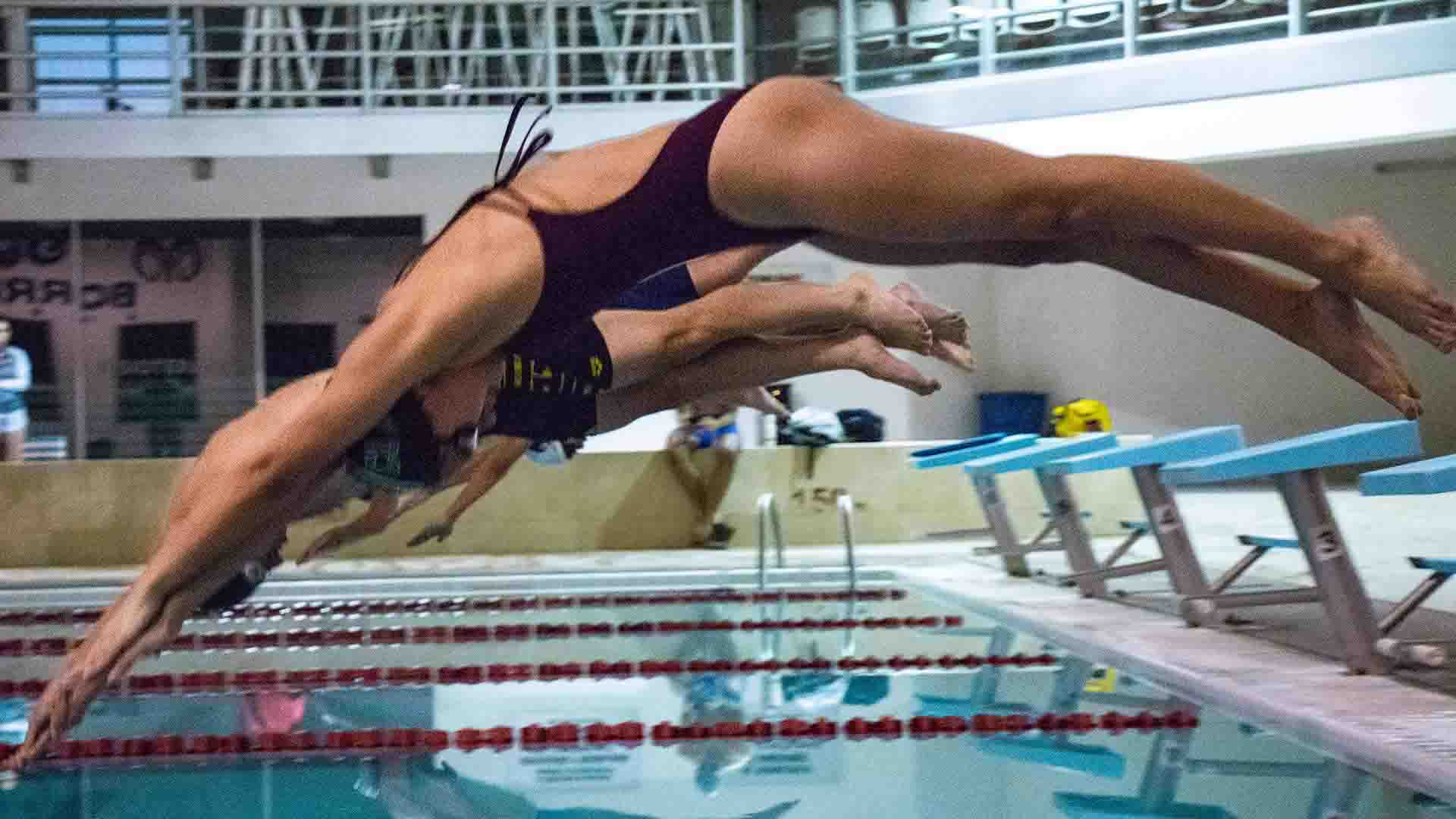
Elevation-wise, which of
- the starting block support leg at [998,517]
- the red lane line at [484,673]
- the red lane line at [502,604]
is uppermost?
the starting block support leg at [998,517]

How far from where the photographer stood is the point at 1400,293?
2711mm

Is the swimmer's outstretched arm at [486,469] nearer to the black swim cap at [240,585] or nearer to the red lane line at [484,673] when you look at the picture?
the red lane line at [484,673]

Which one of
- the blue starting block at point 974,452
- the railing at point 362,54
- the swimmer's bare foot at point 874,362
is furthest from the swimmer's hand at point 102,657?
the railing at point 362,54

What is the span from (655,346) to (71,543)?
7918mm

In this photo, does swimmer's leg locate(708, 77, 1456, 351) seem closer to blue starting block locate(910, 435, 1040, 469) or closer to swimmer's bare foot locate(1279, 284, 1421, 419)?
swimmer's bare foot locate(1279, 284, 1421, 419)

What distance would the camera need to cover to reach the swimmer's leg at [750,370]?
4465 mm

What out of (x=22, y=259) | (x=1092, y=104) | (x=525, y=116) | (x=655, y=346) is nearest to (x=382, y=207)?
(x=525, y=116)

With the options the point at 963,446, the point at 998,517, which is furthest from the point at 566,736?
the point at 963,446

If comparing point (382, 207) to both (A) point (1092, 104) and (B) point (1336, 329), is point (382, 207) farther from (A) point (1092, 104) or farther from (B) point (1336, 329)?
(B) point (1336, 329)

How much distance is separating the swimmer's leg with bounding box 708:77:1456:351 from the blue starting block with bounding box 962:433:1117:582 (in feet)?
14.8

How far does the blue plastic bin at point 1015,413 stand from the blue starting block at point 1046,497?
790 cm

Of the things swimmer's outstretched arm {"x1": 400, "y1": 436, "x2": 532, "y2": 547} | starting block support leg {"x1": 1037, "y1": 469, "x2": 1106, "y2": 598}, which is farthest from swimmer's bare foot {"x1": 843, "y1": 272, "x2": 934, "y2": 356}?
starting block support leg {"x1": 1037, "y1": 469, "x2": 1106, "y2": 598}

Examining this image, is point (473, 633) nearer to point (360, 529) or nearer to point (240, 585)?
point (360, 529)

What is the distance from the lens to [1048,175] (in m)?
2.54
